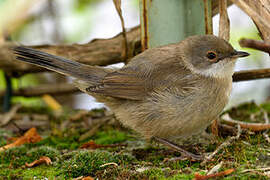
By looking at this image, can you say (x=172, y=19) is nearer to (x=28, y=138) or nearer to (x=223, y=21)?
(x=223, y=21)

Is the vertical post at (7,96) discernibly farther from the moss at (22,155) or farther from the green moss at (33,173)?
the green moss at (33,173)

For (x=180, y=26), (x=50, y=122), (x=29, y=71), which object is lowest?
(x=50, y=122)

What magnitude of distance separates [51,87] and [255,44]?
159 inches

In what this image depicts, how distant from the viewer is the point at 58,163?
356 centimetres

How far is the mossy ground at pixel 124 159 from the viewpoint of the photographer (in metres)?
3.03

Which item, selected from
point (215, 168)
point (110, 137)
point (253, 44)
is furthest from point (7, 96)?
point (253, 44)

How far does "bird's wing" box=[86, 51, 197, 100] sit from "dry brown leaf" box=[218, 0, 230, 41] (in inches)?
22.0

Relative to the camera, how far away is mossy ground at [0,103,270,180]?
3.03 m

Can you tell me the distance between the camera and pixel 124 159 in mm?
3541

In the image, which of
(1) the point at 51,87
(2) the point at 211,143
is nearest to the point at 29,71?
(1) the point at 51,87

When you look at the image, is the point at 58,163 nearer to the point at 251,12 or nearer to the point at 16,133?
the point at 16,133

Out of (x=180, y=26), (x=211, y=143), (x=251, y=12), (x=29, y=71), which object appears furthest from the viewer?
(x=29, y=71)

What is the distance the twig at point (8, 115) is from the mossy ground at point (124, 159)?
51 cm

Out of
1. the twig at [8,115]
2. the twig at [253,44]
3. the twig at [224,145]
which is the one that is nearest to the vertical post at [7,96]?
the twig at [8,115]
